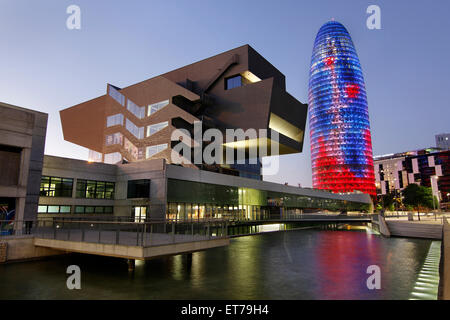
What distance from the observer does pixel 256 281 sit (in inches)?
476

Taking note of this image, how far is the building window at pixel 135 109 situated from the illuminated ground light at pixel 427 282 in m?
42.2

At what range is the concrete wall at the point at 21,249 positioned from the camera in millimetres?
15672

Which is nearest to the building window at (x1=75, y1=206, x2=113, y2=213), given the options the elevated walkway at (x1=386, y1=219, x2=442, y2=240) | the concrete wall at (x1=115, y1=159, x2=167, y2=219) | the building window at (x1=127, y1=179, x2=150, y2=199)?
the concrete wall at (x1=115, y1=159, x2=167, y2=219)

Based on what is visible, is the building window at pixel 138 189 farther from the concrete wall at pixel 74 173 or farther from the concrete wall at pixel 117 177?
the concrete wall at pixel 74 173

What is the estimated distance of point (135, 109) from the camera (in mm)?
48594

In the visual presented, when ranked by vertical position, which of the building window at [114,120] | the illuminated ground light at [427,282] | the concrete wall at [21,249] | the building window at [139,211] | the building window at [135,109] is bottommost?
→ the illuminated ground light at [427,282]

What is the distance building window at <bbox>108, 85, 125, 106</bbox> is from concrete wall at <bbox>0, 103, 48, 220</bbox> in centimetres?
2820

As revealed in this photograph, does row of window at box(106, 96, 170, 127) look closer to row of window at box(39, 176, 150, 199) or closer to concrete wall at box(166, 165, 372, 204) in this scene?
concrete wall at box(166, 165, 372, 204)

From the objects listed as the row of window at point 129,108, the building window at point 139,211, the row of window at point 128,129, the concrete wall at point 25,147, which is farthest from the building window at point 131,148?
the concrete wall at point 25,147

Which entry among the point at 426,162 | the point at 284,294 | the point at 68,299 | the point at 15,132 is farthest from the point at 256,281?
the point at 426,162

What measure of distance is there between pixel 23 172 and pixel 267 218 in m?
32.9

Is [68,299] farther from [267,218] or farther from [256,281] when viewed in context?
[267,218]

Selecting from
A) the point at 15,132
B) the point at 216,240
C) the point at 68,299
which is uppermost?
the point at 15,132

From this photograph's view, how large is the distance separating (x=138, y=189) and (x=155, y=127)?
14283mm
